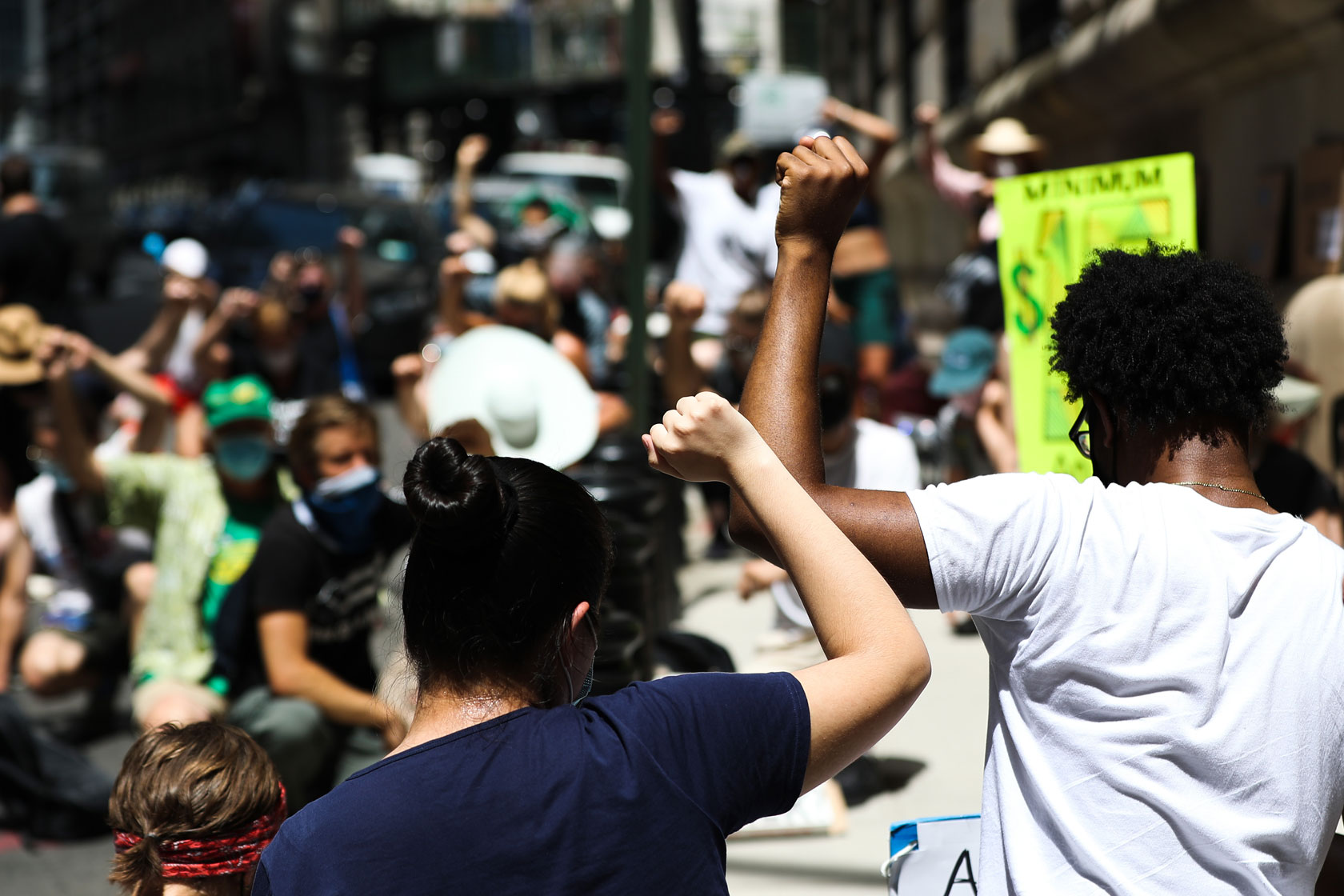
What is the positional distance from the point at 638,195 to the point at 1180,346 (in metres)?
5.05

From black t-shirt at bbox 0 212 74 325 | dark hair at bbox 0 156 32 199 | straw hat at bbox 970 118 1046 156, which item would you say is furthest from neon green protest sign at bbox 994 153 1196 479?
dark hair at bbox 0 156 32 199

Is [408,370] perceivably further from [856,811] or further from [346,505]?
[856,811]

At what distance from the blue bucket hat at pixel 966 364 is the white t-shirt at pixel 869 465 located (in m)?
1.66

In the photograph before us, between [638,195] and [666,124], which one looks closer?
[638,195]

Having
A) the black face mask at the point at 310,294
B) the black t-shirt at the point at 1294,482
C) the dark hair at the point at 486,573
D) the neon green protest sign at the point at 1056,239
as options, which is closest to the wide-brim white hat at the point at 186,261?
the black face mask at the point at 310,294

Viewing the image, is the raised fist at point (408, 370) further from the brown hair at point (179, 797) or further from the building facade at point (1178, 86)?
the building facade at point (1178, 86)

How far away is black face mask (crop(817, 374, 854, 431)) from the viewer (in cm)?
506

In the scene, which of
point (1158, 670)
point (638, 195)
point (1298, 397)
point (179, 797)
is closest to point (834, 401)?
point (1298, 397)

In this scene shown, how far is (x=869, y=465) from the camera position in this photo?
508cm

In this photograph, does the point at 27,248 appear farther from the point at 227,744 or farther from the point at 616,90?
the point at 616,90

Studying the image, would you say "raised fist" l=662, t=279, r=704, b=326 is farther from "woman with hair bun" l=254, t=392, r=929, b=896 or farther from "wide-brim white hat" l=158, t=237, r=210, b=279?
"woman with hair bun" l=254, t=392, r=929, b=896

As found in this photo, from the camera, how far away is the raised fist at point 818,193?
6.11ft

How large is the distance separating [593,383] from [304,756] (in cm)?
401

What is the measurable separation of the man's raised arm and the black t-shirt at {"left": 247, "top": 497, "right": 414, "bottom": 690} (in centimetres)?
276
